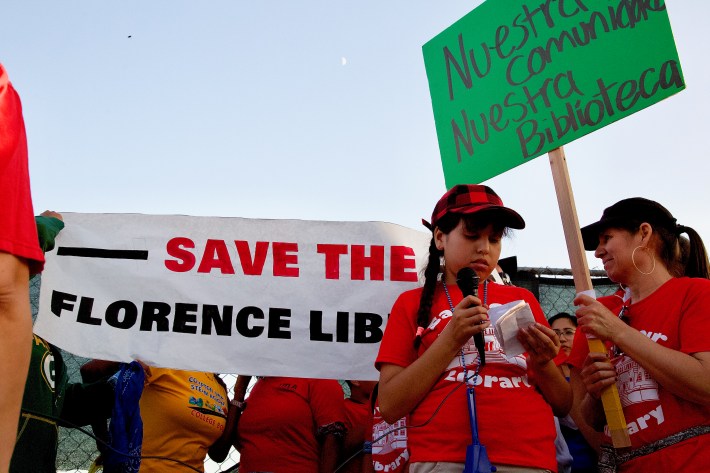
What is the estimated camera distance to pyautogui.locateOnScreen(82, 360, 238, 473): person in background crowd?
141 inches

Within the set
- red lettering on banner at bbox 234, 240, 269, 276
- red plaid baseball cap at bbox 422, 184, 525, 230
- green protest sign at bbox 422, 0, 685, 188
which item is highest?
green protest sign at bbox 422, 0, 685, 188

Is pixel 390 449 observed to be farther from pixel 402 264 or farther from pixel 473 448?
pixel 473 448

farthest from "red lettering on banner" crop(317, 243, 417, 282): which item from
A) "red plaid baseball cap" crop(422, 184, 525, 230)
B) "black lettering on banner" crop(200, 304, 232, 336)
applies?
"red plaid baseball cap" crop(422, 184, 525, 230)

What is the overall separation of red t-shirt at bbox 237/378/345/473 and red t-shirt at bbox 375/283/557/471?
1.44 metres

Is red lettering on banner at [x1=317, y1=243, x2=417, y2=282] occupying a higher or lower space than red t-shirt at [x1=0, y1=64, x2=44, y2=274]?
higher

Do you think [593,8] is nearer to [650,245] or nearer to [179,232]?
[650,245]

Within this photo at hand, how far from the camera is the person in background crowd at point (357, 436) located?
383 centimetres

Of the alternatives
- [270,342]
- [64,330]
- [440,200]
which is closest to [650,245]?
[440,200]

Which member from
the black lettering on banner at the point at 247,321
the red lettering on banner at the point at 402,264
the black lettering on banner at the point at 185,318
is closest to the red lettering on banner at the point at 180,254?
the black lettering on banner at the point at 185,318

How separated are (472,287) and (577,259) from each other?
808 millimetres

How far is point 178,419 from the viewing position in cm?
366

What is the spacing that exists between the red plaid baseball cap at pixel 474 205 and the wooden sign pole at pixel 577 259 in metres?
0.36

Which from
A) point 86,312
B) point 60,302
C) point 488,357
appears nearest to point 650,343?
point 488,357

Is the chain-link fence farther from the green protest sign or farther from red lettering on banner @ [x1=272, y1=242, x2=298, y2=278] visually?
the green protest sign
